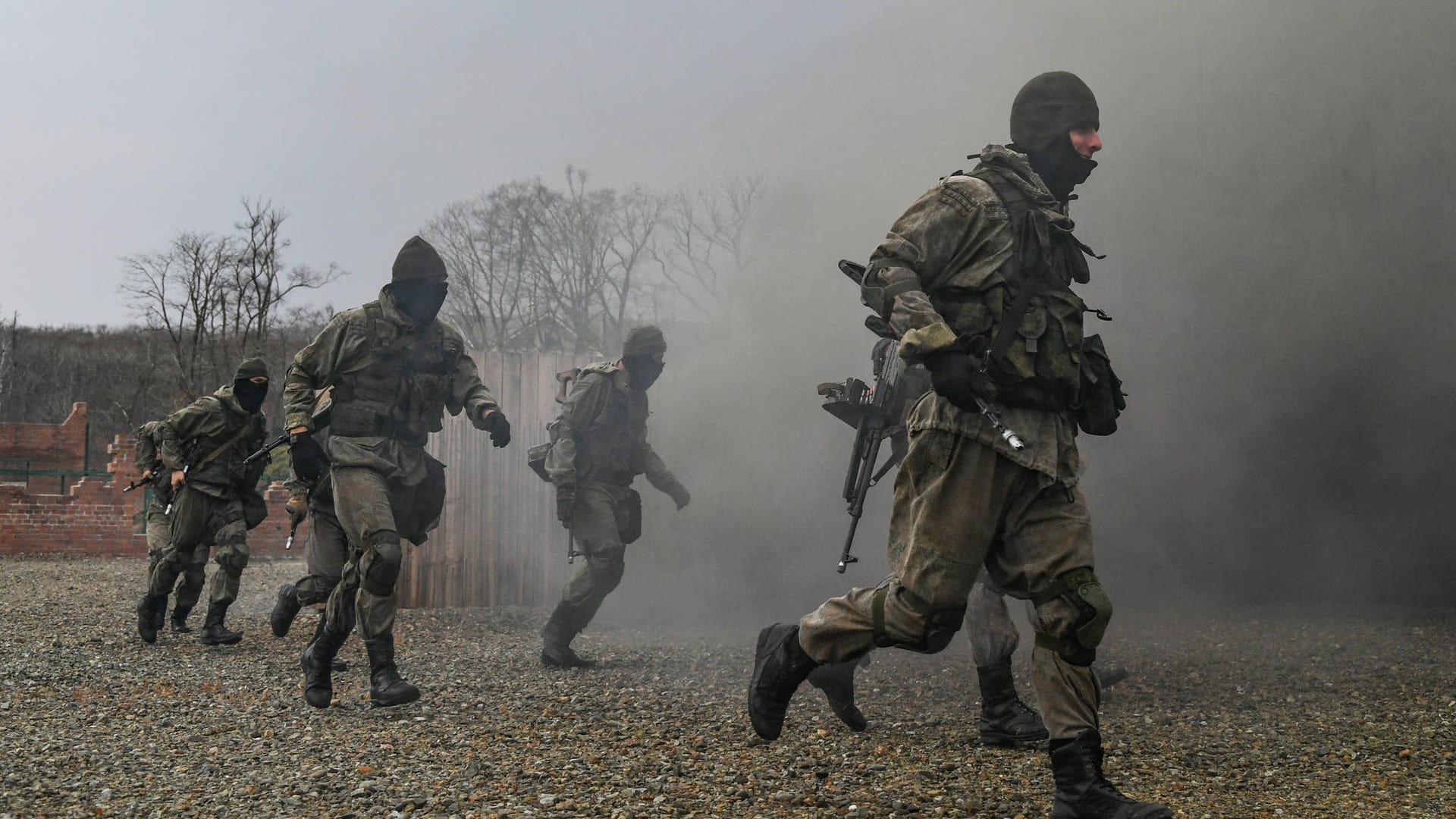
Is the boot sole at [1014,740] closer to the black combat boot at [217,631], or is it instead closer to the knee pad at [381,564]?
the knee pad at [381,564]

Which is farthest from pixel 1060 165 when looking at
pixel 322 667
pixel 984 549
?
pixel 322 667

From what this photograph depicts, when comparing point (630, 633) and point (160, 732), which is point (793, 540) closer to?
point (630, 633)

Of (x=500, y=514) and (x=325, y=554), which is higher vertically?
(x=500, y=514)

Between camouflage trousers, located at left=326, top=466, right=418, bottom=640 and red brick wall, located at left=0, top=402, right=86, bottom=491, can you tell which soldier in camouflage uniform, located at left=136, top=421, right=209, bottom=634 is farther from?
red brick wall, located at left=0, top=402, right=86, bottom=491

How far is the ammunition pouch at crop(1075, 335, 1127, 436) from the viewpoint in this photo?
292 cm

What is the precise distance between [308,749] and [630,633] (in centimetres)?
417

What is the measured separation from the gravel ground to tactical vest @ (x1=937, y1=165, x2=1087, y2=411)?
104 centimetres

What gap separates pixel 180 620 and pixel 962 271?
6451mm

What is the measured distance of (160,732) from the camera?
3.96m

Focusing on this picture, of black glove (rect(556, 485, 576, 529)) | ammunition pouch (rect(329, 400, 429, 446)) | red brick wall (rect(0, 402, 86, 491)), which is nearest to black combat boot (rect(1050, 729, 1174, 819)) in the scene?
ammunition pouch (rect(329, 400, 429, 446))

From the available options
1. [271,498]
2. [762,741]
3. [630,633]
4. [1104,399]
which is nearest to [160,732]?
[762,741]

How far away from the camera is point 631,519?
6172 mm

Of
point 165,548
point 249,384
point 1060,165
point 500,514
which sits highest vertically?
point 1060,165

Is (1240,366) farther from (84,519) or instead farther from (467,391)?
(84,519)
